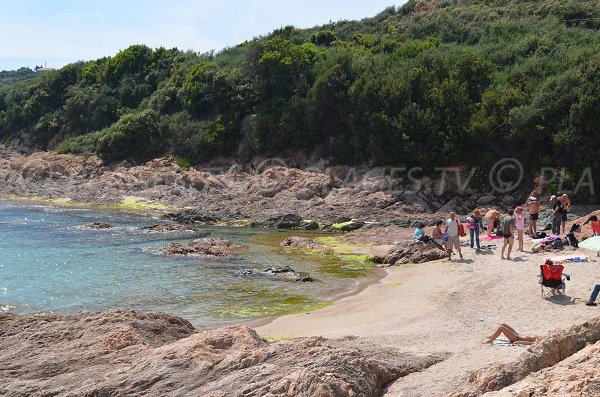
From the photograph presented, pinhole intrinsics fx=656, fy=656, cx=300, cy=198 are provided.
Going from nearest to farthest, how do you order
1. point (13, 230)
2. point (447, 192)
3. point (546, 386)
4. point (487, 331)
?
point (546, 386)
point (487, 331)
point (13, 230)
point (447, 192)

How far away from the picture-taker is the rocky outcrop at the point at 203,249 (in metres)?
23.9

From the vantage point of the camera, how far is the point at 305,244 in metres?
25.4

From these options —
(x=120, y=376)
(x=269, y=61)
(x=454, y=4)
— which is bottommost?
(x=120, y=376)

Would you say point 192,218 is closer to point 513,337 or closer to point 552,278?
point 552,278

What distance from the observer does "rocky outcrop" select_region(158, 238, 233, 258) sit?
23938mm

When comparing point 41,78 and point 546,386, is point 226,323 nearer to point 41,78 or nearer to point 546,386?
point 546,386

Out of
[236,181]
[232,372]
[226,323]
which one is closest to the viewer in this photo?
[232,372]

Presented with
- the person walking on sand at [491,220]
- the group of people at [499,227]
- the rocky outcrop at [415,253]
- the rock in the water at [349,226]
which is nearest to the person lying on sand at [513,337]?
the group of people at [499,227]

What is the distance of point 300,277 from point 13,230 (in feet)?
60.7

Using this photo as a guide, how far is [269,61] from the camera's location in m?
47.0

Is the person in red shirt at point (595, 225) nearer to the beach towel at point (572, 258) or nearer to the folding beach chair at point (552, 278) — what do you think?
the beach towel at point (572, 258)

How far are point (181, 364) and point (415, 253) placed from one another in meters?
13.9

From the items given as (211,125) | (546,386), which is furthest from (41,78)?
(546,386)

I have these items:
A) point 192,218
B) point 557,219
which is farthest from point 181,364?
point 192,218
